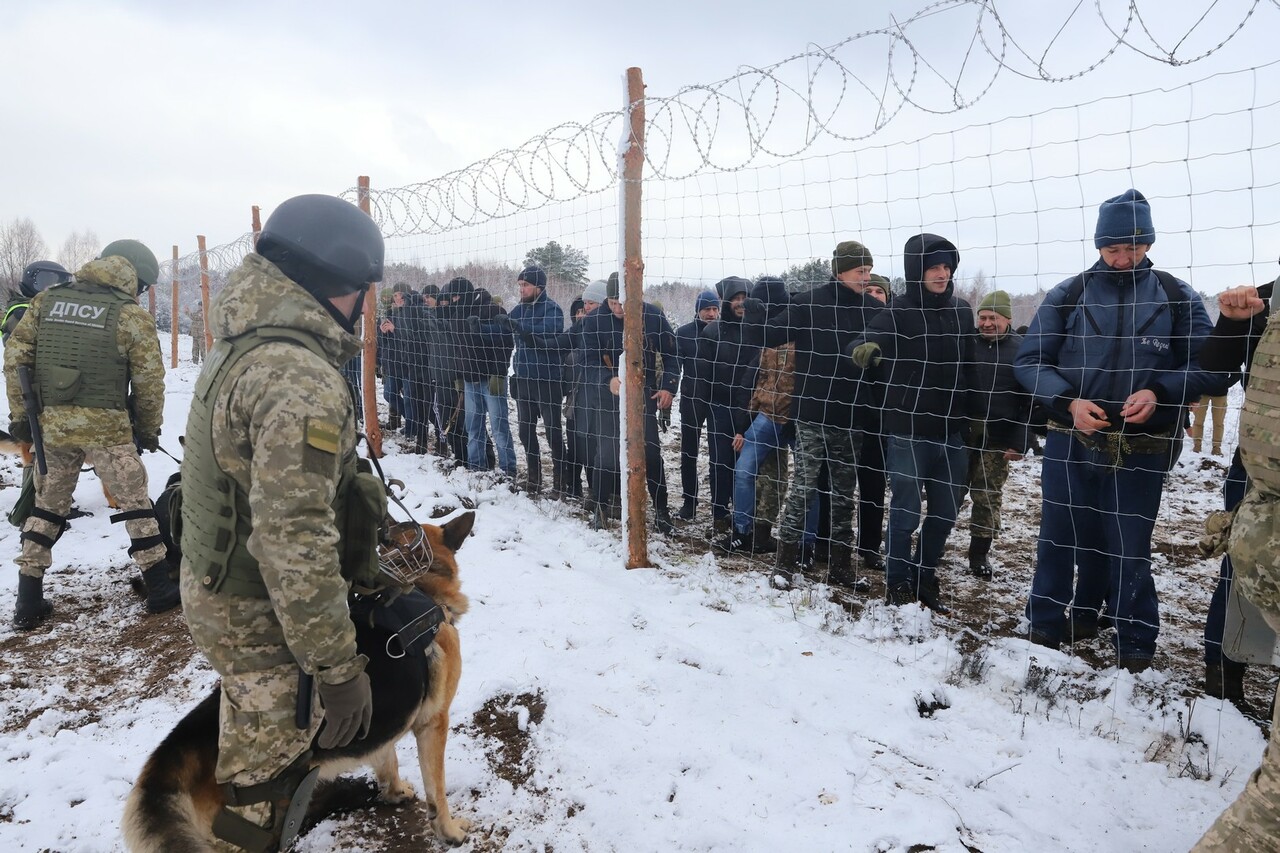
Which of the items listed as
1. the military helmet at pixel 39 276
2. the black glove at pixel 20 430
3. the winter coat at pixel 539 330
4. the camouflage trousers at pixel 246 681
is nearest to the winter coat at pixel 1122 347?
the camouflage trousers at pixel 246 681

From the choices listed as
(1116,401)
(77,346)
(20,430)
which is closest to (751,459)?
(1116,401)

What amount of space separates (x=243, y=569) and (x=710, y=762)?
6.33ft

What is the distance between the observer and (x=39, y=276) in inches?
230

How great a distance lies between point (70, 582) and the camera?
4676mm

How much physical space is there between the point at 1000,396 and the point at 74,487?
5.94 meters

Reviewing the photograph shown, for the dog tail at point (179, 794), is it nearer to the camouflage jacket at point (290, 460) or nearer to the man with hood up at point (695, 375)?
the camouflage jacket at point (290, 460)

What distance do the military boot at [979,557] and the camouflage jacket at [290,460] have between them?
451 centimetres

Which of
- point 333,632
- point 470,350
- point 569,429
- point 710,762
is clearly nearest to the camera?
point 333,632

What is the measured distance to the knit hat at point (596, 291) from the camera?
634 cm

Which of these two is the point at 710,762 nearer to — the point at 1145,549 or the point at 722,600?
the point at 722,600

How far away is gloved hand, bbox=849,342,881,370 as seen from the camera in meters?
4.23

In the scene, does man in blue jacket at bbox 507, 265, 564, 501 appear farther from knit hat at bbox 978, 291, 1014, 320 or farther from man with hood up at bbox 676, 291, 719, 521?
knit hat at bbox 978, 291, 1014, 320

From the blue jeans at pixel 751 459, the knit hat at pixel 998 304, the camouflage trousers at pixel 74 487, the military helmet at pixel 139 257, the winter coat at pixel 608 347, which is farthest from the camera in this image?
the winter coat at pixel 608 347

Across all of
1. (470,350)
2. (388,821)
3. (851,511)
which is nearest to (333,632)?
(388,821)
